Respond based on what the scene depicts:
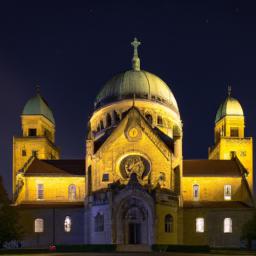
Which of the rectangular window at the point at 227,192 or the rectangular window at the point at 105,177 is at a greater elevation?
the rectangular window at the point at 105,177

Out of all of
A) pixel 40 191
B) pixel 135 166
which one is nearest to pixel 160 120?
pixel 135 166

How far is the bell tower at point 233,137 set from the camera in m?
127

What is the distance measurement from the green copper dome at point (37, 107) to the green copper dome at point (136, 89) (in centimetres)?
1044

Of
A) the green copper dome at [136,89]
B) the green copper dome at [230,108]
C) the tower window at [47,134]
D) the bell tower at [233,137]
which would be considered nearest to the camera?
the green copper dome at [136,89]

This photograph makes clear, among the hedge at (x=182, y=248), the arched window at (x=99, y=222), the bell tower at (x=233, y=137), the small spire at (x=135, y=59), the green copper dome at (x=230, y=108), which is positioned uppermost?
the small spire at (x=135, y=59)

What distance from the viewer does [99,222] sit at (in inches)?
3937

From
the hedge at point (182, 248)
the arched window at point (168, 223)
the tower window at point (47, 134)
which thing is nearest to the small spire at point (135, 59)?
the tower window at point (47, 134)

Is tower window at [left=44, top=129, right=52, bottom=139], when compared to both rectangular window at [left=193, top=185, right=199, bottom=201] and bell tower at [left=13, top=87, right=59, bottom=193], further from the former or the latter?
rectangular window at [left=193, top=185, right=199, bottom=201]

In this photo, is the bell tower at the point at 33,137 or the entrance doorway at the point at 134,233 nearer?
the entrance doorway at the point at 134,233

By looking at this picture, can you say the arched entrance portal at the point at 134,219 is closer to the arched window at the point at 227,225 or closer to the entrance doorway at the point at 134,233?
the entrance doorway at the point at 134,233

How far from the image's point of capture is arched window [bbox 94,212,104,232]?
9944cm

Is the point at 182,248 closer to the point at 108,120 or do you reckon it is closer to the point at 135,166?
the point at 135,166

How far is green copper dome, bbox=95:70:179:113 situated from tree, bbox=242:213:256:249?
29.8 meters

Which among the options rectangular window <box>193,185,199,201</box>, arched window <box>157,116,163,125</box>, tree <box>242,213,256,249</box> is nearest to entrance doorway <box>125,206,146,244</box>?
tree <box>242,213,256,249</box>
